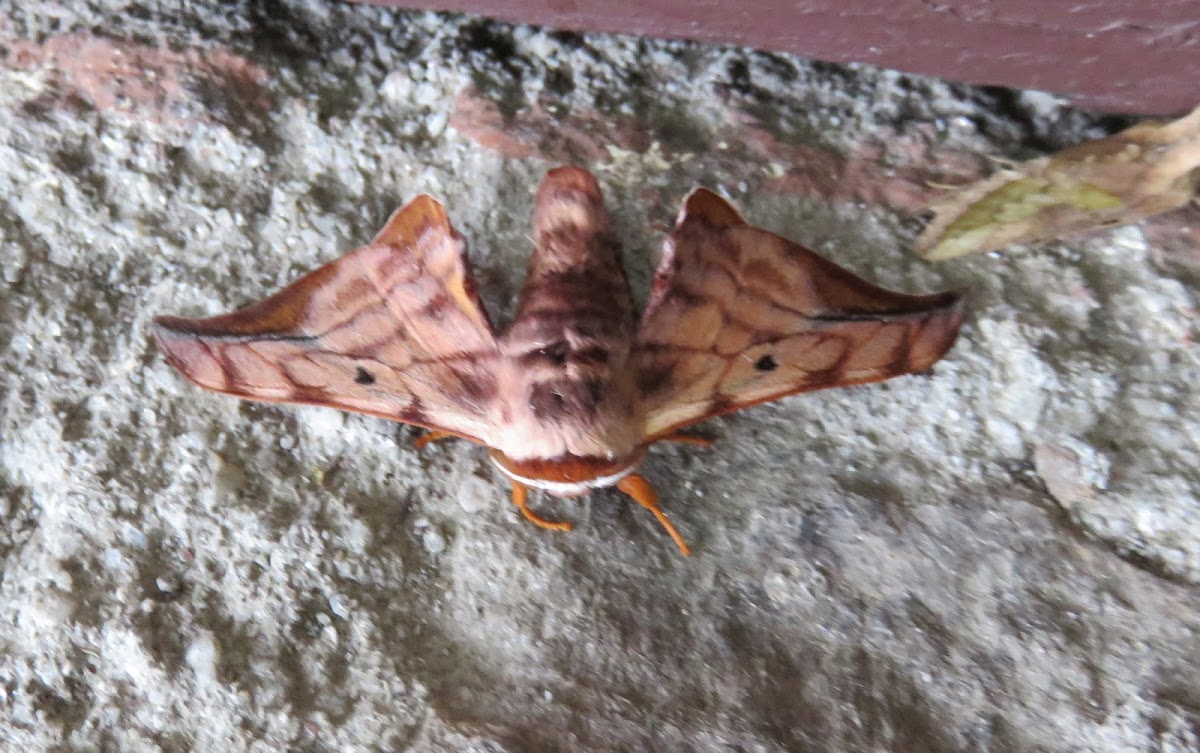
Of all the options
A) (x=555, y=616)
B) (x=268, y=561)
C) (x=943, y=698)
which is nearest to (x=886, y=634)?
(x=943, y=698)

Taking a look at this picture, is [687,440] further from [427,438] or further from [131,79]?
[131,79]

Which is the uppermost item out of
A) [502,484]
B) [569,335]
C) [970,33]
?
[970,33]

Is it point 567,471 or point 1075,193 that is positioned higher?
point 1075,193

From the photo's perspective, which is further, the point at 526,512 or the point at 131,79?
the point at 131,79

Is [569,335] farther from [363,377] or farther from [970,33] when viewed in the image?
[970,33]

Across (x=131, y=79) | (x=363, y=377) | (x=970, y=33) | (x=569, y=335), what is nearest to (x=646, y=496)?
(x=569, y=335)

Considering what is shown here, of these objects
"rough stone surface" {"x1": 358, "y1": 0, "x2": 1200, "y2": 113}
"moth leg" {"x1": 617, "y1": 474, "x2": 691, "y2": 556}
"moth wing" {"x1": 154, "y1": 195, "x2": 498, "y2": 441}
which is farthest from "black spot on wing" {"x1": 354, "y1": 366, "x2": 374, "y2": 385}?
"rough stone surface" {"x1": 358, "y1": 0, "x2": 1200, "y2": 113}

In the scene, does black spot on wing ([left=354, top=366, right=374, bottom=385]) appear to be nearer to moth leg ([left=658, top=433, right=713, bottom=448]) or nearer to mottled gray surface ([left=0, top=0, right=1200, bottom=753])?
mottled gray surface ([left=0, top=0, right=1200, bottom=753])
